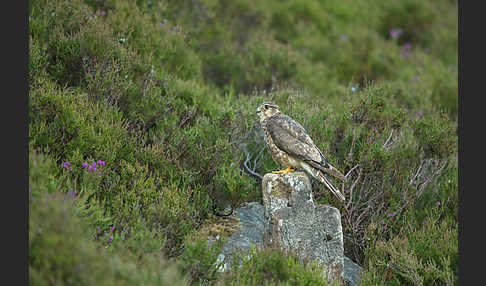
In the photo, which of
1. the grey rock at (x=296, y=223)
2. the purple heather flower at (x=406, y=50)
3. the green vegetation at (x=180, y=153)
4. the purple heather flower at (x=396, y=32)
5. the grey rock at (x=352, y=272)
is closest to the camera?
the green vegetation at (x=180, y=153)

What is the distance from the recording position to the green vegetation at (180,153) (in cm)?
409

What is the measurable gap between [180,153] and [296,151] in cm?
191

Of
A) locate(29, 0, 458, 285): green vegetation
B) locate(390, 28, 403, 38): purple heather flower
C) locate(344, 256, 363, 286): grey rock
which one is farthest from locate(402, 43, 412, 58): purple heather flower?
locate(344, 256, 363, 286): grey rock

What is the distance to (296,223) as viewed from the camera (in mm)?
4871

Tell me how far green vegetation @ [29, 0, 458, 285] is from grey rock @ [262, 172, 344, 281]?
44 centimetres

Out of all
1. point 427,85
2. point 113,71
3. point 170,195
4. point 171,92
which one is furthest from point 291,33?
point 170,195

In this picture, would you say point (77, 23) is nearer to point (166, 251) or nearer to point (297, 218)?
point (166, 251)

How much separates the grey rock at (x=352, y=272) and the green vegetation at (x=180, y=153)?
5.3 inches

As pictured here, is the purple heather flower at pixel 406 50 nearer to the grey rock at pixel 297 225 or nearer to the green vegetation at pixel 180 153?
the green vegetation at pixel 180 153

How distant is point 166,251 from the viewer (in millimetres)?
4770

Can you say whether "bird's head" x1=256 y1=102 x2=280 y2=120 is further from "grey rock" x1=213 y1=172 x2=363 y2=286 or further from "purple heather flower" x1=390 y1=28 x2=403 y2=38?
"purple heather flower" x1=390 y1=28 x2=403 y2=38

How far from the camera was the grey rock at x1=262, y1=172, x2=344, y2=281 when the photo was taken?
4.82 meters

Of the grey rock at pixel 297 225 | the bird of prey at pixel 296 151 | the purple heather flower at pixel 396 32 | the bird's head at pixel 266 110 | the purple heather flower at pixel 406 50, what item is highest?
the bird's head at pixel 266 110

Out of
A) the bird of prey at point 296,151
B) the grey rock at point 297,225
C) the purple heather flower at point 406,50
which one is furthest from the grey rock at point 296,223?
the purple heather flower at point 406,50
